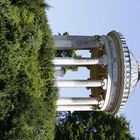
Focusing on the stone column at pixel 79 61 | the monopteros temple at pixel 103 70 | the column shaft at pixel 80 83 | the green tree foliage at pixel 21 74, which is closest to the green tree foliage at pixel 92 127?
the monopteros temple at pixel 103 70

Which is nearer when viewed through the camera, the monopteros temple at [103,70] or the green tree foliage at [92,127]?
the monopteros temple at [103,70]

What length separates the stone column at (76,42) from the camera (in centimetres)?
4719

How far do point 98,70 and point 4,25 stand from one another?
16254 mm

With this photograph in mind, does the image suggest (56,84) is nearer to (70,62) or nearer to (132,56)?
(70,62)

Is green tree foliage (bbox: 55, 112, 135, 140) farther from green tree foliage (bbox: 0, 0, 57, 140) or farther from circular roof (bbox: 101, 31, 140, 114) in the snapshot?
green tree foliage (bbox: 0, 0, 57, 140)

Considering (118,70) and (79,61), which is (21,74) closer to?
(79,61)

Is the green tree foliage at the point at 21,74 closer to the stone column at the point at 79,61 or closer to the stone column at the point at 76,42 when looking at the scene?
the stone column at the point at 79,61

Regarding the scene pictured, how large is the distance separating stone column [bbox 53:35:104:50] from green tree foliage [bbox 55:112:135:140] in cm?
1577

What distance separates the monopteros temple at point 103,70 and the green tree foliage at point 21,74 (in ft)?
24.2

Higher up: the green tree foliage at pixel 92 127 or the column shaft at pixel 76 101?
the column shaft at pixel 76 101

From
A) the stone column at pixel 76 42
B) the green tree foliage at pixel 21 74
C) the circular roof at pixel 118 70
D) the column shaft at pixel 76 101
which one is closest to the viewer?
the green tree foliage at pixel 21 74

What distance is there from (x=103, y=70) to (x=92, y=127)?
15918 millimetres

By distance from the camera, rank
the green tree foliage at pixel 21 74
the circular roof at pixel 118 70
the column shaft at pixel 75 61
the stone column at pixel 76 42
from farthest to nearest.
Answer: the circular roof at pixel 118 70 < the stone column at pixel 76 42 < the column shaft at pixel 75 61 < the green tree foliage at pixel 21 74

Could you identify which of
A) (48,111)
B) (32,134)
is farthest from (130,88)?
(32,134)
